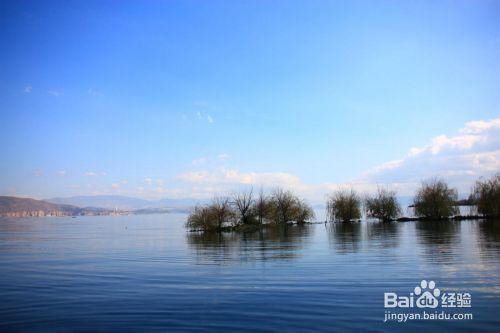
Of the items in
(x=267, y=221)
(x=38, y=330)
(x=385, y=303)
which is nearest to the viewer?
(x=38, y=330)

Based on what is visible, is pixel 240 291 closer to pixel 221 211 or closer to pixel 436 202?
pixel 221 211

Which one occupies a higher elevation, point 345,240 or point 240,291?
point 240,291

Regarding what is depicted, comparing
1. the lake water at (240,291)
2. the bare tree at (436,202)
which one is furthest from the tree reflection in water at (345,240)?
the bare tree at (436,202)

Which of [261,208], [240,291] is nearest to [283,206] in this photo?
[261,208]

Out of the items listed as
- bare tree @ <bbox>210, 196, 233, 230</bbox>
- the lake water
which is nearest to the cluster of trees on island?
bare tree @ <bbox>210, 196, 233, 230</bbox>

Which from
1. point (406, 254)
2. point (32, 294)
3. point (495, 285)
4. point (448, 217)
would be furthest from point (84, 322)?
point (448, 217)

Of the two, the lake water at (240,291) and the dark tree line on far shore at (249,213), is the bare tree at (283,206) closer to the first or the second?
the dark tree line on far shore at (249,213)

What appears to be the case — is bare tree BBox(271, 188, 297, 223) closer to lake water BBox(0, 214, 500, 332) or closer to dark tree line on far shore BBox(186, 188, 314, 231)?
dark tree line on far shore BBox(186, 188, 314, 231)

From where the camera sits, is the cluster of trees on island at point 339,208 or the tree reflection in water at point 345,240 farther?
the cluster of trees on island at point 339,208

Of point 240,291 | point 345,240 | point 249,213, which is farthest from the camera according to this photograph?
point 249,213

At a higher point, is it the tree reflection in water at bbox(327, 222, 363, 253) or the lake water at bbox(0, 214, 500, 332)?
the lake water at bbox(0, 214, 500, 332)

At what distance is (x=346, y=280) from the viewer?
1903 cm

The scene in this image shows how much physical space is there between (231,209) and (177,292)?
62100 mm

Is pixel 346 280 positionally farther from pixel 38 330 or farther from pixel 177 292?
pixel 38 330
